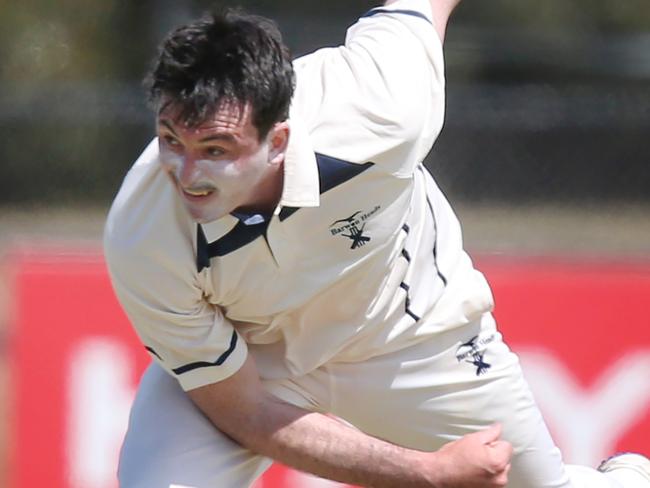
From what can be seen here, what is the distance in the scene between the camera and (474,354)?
4387mm

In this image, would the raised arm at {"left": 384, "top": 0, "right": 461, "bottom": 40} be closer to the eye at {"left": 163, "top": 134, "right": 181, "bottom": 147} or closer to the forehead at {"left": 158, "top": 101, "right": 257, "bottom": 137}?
the forehead at {"left": 158, "top": 101, "right": 257, "bottom": 137}

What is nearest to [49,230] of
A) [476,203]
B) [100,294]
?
[476,203]

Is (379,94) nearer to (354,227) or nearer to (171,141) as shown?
(354,227)

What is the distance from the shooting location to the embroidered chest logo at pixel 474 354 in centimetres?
436

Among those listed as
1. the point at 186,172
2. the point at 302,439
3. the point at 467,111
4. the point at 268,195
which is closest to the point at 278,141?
the point at 268,195

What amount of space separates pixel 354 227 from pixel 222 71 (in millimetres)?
610

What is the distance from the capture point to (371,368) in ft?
13.9

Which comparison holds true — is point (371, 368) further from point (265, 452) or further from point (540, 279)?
point (540, 279)

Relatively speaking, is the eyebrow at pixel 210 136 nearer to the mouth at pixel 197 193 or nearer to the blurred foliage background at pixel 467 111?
the mouth at pixel 197 193

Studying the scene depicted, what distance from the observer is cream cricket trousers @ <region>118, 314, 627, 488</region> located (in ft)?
13.3

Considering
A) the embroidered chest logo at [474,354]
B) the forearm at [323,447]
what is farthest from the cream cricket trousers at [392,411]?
the forearm at [323,447]

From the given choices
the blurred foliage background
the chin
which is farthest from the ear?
the blurred foliage background

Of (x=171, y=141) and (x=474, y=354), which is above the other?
(x=171, y=141)

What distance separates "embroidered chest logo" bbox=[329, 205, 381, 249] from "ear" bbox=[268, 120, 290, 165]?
0.28 m
